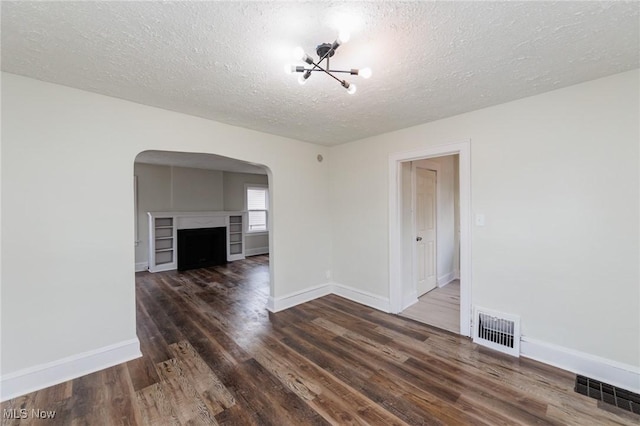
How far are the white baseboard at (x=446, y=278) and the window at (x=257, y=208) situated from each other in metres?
5.08

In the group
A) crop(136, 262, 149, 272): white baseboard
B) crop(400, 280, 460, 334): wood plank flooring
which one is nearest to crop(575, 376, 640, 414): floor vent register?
crop(400, 280, 460, 334): wood plank flooring

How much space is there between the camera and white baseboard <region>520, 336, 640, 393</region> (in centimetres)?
196

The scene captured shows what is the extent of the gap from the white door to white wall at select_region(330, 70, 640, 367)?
124 centimetres

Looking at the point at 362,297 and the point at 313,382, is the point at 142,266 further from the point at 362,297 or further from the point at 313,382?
the point at 313,382

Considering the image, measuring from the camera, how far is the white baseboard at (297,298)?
355 cm

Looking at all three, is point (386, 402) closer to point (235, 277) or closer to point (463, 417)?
point (463, 417)

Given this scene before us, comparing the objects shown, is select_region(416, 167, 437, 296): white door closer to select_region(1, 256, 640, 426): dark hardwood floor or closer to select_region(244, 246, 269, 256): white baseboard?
select_region(1, 256, 640, 426): dark hardwood floor

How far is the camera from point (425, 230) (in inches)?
166

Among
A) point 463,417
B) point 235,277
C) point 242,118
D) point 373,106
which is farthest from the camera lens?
point 235,277

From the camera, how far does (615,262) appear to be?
6.63 ft

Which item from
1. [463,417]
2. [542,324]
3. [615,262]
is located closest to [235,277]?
[463,417]

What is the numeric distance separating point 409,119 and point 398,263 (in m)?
1.82

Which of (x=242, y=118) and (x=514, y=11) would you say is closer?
(x=514, y=11)

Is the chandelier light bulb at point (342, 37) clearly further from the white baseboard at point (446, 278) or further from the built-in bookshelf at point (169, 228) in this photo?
the built-in bookshelf at point (169, 228)
